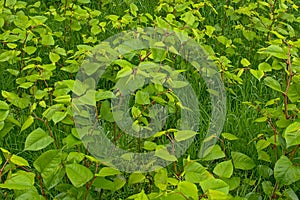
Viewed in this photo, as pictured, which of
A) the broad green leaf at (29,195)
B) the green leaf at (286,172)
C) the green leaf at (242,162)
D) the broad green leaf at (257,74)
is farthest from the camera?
the broad green leaf at (257,74)

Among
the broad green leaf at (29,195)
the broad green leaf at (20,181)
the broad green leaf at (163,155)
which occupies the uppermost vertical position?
the broad green leaf at (20,181)

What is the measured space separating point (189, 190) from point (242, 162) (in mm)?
551

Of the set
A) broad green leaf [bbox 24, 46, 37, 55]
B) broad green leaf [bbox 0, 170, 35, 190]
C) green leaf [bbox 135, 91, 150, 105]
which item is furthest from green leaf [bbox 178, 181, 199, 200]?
broad green leaf [bbox 24, 46, 37, 55]

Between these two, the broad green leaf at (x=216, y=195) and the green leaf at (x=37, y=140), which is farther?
the green leaf at (x=37, y=140)

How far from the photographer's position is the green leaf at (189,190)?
1.39 metres

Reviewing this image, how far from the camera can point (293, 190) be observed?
6.77 ft

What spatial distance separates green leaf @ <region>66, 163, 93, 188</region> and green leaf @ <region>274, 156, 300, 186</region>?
646 mm

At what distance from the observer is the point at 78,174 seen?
1.58 metres

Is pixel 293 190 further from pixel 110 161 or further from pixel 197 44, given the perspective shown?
pixel 197 44

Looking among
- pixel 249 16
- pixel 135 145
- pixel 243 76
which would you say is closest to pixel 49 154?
pixel 135 145

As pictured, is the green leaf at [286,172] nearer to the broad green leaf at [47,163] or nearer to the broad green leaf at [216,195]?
the broad green leaf at [216,195]

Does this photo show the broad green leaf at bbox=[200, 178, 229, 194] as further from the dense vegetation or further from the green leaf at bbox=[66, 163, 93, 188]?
the green leaf at bbox=[66, 163, 93, 188]

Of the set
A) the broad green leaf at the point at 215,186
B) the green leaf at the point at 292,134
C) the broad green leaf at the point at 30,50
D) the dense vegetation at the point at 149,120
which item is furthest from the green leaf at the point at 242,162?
the broad green leaf at the point at 30,50

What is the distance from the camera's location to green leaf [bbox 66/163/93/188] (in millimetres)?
1575
